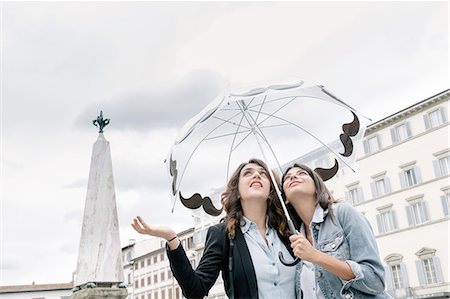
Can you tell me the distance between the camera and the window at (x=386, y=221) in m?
26.9

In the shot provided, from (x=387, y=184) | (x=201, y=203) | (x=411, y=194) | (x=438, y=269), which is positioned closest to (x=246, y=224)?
(x=201, y=203)

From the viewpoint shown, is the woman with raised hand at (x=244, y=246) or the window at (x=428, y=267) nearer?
the woman with raised hand at (x=244, y=246)

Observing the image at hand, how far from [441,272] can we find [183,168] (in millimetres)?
23729

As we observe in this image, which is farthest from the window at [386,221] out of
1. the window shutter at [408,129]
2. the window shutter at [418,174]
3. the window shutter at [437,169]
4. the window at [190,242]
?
the window at [190,242]

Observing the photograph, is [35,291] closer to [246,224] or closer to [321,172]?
[321,172]

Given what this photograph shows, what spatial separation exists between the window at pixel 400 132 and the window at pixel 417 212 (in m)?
3.54

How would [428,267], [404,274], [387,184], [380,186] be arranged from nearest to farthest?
[428,267], [404,274], [387,184], [380,186]

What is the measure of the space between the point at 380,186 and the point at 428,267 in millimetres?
5138

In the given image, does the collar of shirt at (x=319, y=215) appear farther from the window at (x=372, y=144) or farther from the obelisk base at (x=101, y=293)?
the window at (x=372, y=144)

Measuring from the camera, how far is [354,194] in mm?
29406

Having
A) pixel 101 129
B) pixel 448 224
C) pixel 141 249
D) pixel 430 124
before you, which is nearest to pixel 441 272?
pixel 448 224

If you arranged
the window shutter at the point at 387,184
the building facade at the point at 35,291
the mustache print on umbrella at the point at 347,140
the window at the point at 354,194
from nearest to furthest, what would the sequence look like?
the mustache print on umbrella at the point at 347,140 < the window shutter at the point at 387,184 < the window at the point at 354,194 < the building facade at the point at 35,291

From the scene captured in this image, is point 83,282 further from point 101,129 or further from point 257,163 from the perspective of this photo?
point 257,163

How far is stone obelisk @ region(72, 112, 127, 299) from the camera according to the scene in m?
7.09
